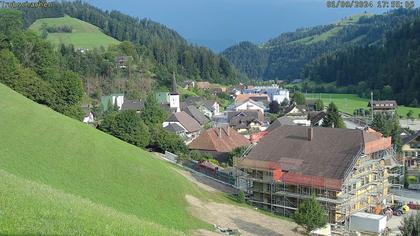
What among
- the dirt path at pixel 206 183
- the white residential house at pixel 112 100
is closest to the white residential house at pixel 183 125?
the white residential house at pixel 112 100

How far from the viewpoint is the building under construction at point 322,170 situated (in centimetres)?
3497

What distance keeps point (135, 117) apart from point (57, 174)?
20985 mm

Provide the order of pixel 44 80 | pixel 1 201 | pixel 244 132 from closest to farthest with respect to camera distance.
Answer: pixel 1 201 < pixel 44 80 < pixel 244 132

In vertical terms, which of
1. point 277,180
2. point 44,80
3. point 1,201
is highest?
point 44,80

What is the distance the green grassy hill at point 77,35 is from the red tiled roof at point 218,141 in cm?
8476

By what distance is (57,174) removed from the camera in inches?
1167

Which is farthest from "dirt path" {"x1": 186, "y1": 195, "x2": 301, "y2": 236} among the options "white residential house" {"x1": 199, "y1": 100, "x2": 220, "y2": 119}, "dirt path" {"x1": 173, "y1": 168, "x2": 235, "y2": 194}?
"white residential house" {"x1": 199, "y1": 100, "x2": 220, "y2": 119}

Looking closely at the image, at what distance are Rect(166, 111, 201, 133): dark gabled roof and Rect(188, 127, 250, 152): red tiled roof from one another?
13.0 m

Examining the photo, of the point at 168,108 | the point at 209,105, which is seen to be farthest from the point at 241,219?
the point at 209,105

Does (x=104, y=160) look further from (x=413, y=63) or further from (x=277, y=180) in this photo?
(x=413, y=63)

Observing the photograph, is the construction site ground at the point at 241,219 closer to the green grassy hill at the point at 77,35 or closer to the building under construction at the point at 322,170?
the building under construction at the point at 322,170

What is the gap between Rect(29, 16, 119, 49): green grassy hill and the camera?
139750mm

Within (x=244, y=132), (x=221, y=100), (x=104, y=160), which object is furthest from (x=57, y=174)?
(x=221, y=100)

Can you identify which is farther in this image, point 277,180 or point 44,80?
point 44,80
